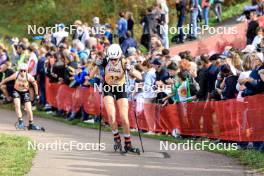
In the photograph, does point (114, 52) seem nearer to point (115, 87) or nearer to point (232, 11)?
point (115, 87)

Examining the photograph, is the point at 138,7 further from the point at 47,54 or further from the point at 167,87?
the point at 167,87

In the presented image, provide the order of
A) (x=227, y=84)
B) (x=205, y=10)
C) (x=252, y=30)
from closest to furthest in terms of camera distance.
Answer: (x=227, y=84) < (x=252, y=30) < (x=205, y=10)

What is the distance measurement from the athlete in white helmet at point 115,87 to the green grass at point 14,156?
72.5 inches

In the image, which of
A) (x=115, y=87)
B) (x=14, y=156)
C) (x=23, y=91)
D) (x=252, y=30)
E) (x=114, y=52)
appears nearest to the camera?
(x=14, y=156)

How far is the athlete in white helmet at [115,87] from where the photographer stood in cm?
1497

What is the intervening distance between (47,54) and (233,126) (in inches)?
450

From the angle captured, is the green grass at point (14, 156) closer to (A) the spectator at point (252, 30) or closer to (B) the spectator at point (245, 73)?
(B) the spectator at point (245, 73)

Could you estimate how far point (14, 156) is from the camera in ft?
45.3

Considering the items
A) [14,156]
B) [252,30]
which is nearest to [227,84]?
[14,156]

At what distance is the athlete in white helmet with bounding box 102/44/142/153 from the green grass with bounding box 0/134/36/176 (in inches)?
72.5

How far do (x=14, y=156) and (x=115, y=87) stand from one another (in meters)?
2.76

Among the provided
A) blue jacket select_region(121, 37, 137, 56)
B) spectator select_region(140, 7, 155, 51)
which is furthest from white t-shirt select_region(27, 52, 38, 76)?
spectator select_region(140, 7, 155, 51)

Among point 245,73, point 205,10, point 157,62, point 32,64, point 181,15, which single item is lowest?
point 245,73

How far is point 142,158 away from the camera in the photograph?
14203mm
